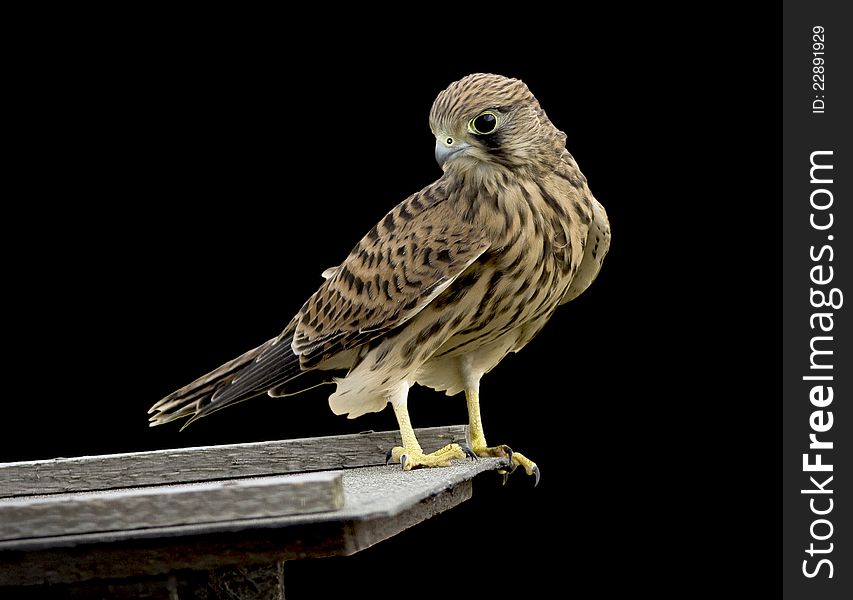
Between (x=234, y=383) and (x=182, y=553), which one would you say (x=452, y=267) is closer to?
(x=234, y=383)

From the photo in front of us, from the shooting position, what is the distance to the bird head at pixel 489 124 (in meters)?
3.68

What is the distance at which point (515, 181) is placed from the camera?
149 inches

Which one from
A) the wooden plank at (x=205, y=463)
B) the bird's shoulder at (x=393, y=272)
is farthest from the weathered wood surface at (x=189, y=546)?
the wooden plank at (x=205, y=463)

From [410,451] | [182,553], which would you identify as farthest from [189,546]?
[410,451]

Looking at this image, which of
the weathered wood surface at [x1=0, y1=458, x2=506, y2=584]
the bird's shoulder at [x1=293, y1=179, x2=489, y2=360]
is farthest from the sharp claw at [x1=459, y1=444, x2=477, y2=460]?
the weathered wood surface at [x1=0, y1=458, x2=506, y2=584]

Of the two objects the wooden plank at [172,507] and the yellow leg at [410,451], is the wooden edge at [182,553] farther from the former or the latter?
the yellow leg at [410,451]

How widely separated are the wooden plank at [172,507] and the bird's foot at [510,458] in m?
1.40

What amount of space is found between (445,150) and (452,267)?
1.03 ft

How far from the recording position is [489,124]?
3.71 m

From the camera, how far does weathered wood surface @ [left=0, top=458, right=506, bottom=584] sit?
2816 millimetres

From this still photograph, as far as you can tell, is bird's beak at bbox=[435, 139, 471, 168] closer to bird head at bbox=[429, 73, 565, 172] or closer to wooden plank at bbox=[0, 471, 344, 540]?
bird head at bbox=[429, 73, 565, 172]

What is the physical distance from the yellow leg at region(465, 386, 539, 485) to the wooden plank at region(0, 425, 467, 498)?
0.06 m

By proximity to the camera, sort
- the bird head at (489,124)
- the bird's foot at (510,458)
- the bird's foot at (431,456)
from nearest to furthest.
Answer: the bird head at (489,124), the bird's foot at (431,456), the bird's foot at (510,458)

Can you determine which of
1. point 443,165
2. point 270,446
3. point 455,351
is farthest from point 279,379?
point 443,165
